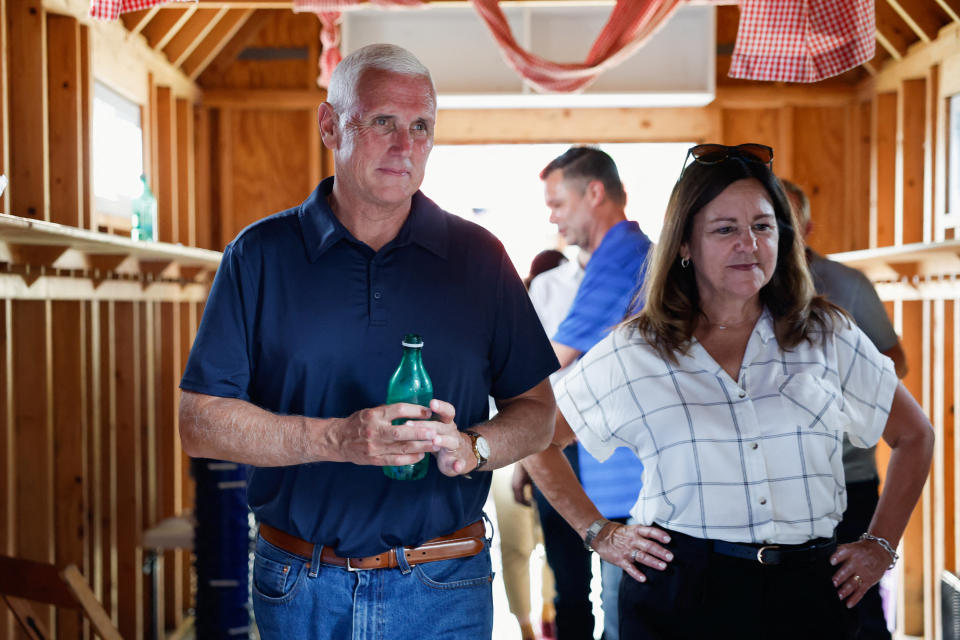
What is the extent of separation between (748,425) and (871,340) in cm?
135

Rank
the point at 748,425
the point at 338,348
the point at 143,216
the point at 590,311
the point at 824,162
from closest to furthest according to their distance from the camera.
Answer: the point at 338,348 < the point at 748,425 < the point at 590,311 < the point at 143,216 < the point at 824,162

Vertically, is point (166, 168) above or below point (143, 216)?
above

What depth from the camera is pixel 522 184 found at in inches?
250

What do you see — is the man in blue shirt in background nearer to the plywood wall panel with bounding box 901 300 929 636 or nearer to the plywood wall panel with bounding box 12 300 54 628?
the plywood wall panel with bounding box 12 300 54 628

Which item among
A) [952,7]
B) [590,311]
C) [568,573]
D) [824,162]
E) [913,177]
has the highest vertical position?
[952,7]

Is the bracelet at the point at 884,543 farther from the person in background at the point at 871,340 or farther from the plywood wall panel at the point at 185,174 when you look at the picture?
the plywood wall panel at the point at 185,174

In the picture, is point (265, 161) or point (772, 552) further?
point (265, 161)

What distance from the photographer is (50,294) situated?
3477mm

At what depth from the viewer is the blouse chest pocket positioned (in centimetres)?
177

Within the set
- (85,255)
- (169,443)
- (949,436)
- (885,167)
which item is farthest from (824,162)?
(85,255)

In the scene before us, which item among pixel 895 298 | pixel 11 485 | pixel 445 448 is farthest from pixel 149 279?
pixel 895 298

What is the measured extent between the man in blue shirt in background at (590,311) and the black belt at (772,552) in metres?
0.78

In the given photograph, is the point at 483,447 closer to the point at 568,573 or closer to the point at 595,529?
the point at 595,529

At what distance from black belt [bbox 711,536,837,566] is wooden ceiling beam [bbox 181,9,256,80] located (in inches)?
175
